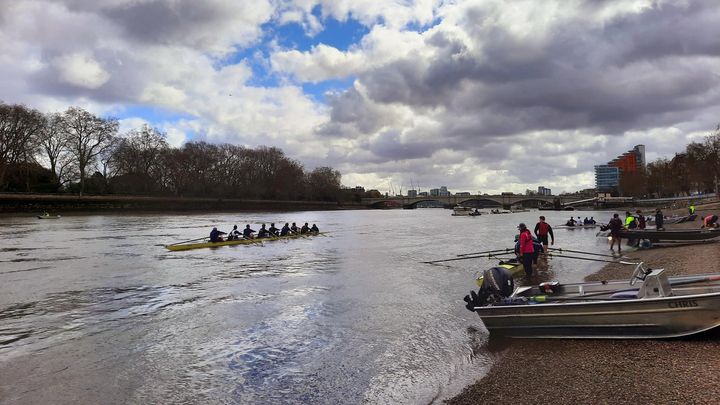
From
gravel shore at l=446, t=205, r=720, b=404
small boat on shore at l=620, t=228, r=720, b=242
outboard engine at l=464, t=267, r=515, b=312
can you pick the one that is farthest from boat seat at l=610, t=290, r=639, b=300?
small boat on shore at l=620, t=228, r=720, b=242

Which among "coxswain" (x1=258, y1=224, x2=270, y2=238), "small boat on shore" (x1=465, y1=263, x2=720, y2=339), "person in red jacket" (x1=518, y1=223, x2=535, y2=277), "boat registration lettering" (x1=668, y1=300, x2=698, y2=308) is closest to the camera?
"boat registration lettering" (x1=668, y1=300, x2=698, y2=308)

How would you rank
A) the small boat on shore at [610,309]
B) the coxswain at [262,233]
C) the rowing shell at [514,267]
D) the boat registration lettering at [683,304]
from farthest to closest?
the coxswain at [262,233] < the rowing shell at [514,267] < the small boat on shore at [610,309] < the boat registration lettering at [683,304]

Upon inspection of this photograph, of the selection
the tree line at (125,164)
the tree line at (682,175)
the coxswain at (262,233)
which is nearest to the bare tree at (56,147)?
the tree line at (125,164)

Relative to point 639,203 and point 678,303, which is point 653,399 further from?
point 639,203

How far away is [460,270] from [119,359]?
58.4 ft

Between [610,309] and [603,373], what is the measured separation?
1.80 meters

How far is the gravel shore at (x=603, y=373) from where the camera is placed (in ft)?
A: 24.7

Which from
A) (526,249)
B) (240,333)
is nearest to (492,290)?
(240,333)

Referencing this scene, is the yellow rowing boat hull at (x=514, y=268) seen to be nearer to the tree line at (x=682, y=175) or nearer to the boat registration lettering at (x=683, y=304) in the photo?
the boat registration lettering at (x=683, y=304)

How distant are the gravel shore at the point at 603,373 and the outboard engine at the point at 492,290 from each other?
123cm

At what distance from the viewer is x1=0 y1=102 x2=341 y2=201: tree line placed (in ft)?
270

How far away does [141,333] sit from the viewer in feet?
43.6

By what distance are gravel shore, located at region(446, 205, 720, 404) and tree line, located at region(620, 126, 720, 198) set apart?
97.6 metres

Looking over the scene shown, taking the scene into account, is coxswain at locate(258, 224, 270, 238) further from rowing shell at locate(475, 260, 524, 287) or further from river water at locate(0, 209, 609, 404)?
rowing shell at locate(475, 260, 524, 287)
